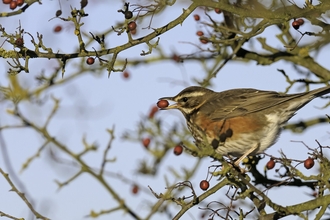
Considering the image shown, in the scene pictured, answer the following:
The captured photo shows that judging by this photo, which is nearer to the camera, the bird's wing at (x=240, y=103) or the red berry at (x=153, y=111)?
the bird's wing at (x=240, y=103)

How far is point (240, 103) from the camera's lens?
5.85 metres

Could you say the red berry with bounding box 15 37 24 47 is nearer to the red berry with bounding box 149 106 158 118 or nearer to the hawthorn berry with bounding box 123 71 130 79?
the red berry with bounding box 149 106 158 118

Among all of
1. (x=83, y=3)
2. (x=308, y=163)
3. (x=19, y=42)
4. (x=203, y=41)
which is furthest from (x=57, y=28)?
(x=308, y=163)

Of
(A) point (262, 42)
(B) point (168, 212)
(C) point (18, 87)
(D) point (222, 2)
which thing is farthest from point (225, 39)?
(C) point (18, 87)

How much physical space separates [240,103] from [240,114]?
16 cm

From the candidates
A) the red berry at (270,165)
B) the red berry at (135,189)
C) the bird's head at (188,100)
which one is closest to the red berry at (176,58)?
the bird's head at (188,100)

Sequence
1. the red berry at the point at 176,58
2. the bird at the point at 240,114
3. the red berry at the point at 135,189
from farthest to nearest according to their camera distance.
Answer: the red berry at the point at 176,58
the red berry at the point at 135,189
the bird at the point at 240,114

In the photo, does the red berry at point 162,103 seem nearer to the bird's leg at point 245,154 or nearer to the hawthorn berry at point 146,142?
the hawthorn berry at point 146,142

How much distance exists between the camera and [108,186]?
17.5ft

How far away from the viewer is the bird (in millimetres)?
5379

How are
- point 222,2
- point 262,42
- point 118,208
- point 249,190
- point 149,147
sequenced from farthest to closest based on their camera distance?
point 149,147
point 262,42
point 118,208
point 222,2
point 249,190

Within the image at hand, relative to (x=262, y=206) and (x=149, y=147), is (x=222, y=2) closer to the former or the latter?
(x=262, y=206)

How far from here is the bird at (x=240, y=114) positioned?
538 cm

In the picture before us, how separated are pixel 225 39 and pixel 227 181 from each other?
6.16 feet
